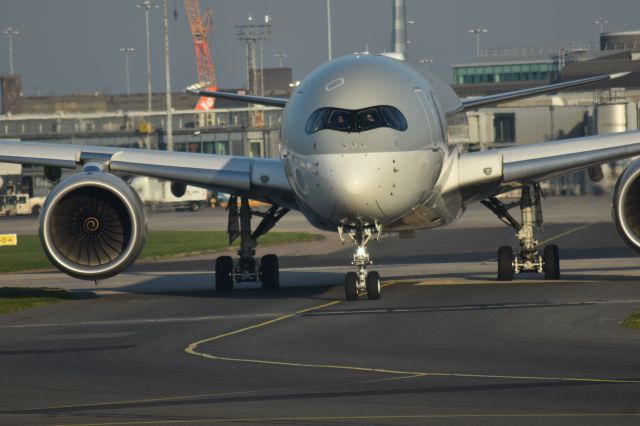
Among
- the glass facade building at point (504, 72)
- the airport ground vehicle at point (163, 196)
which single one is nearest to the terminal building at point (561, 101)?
the glass facade building at point (504, 72)

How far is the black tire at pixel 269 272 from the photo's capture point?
31.5 meters

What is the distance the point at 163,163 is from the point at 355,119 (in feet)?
21.4

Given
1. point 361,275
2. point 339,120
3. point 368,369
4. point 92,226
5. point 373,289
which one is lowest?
point 368,369

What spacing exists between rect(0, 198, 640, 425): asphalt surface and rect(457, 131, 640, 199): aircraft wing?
2.22 meters

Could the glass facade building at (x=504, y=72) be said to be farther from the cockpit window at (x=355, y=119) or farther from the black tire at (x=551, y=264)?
the cockpit window at (x=355, y=119)

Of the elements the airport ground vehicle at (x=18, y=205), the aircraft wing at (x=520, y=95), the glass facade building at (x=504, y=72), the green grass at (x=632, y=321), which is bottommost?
the green grass at (x=632, y=321)

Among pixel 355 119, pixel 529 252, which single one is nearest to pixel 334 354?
pixel 355 119

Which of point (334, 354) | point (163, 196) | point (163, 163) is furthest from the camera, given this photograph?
point (163, 196)

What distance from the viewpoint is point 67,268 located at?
28391mm

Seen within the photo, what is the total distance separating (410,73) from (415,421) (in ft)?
52.1

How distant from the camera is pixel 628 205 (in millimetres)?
28250

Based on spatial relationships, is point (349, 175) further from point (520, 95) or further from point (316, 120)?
point (520, 95)

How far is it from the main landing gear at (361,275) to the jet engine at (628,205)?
494 cm

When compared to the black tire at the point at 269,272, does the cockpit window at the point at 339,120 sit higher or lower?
higher
